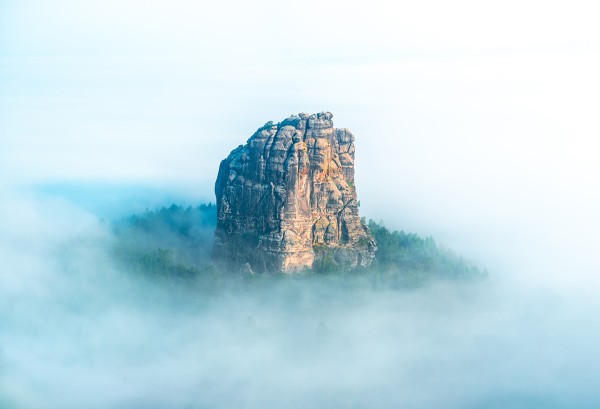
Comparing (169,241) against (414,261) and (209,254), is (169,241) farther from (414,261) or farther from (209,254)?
(414,261)

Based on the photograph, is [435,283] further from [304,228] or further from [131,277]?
[131,277]

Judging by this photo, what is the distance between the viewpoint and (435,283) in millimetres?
120062

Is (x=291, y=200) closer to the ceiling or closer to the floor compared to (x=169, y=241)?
closer to the ceiling

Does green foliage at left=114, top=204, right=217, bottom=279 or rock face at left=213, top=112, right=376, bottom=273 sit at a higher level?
rock face at left=213, top=112, right=376, bottom=273

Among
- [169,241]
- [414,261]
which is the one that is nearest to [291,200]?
[414,261]

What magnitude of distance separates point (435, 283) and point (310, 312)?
728 inches

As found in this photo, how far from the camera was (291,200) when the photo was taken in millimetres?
108125

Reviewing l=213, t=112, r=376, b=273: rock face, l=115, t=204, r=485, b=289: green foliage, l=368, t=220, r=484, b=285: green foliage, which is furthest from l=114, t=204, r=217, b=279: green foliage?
l=368, t=220, r=484, b=285: green foliage

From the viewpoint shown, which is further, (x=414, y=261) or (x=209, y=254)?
(x=414, y=261)

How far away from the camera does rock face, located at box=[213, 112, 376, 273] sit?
108312 mm

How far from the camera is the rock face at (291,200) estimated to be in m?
108

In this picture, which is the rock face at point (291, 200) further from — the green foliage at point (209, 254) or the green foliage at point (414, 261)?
the green foliage at point (414, 261)

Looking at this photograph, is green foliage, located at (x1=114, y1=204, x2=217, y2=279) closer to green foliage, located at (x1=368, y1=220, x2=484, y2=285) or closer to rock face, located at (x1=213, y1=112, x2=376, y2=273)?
rock face, located at (x1=213, y1=112, x2=376, y2=273)

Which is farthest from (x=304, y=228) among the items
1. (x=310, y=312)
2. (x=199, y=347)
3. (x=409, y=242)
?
(x=409, y=242)
